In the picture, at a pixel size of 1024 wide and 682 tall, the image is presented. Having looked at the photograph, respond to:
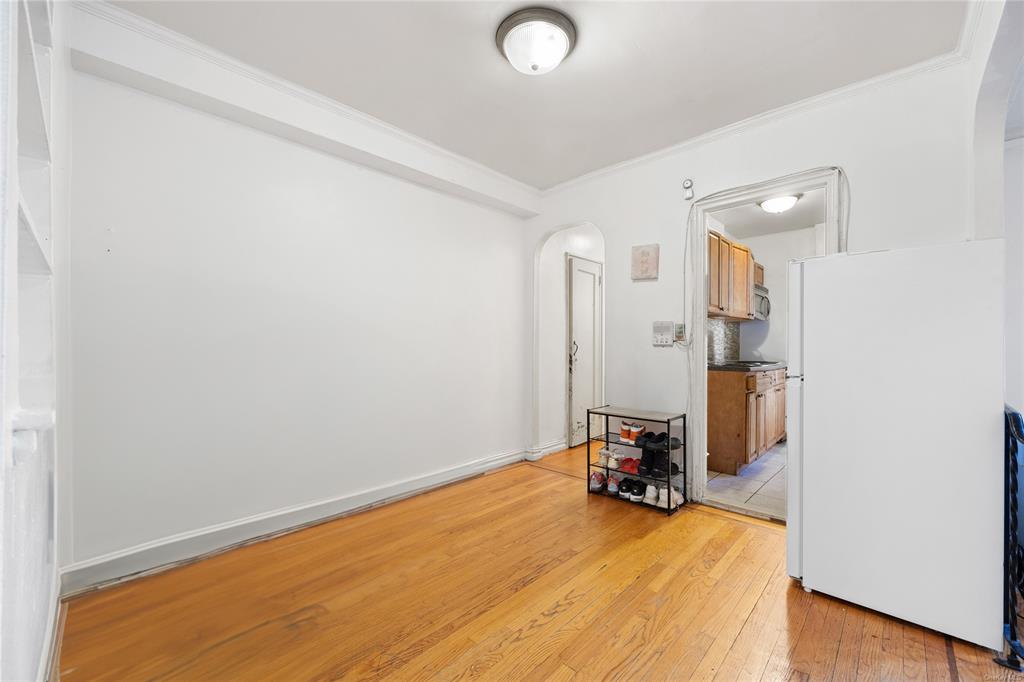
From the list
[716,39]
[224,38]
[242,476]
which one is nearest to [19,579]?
[242,476]

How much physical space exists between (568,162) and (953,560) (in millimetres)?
3298

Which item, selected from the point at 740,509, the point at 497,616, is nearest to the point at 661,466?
the point at 740,509

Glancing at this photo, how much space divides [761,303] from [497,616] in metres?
5.03

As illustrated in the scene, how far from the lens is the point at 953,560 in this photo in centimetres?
175

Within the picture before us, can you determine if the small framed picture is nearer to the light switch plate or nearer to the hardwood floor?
the light switch plate

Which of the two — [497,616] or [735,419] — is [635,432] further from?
[497,616]

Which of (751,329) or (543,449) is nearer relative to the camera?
(543,449)

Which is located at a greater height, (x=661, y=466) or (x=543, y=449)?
(x=661, y=466)

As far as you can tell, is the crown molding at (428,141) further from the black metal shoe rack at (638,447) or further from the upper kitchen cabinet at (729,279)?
the black metal shoe rack at (638,447)

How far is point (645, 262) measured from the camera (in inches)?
141

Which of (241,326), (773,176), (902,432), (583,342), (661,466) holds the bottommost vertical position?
(661,466)

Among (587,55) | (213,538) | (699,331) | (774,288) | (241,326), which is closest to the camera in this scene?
(587,55)

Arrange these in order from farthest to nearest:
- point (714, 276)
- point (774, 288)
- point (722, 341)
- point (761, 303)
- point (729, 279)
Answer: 1. point (774, 288)
2. point (761, 303)
3. point (722, 341)
4. point (729, 279)
5. point (714, 276)

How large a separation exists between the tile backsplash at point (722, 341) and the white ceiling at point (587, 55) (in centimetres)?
245
